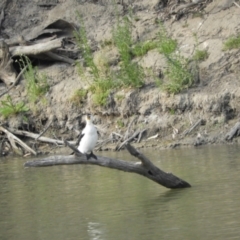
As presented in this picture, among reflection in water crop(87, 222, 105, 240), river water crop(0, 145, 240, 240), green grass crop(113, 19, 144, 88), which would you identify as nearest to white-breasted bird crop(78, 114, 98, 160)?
river water crop(0, 145, 240, 240)

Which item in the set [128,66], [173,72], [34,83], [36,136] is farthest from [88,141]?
[34,83]

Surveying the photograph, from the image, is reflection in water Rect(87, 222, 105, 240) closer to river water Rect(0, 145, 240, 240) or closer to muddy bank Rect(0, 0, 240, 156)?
river water Rect(0, 145, 240, 240)

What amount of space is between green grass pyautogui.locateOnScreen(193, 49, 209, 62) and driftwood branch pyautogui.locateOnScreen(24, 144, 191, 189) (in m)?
8.29

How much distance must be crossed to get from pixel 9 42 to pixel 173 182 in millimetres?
11044

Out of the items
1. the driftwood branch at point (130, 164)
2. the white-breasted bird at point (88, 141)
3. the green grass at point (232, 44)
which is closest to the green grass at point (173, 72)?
the green grass at point (232, 44)

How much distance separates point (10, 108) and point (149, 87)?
3.38 m

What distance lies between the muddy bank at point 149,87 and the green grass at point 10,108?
14 centimetres

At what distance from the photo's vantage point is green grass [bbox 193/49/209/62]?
66.8 feet

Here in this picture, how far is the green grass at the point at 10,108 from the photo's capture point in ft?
68.4

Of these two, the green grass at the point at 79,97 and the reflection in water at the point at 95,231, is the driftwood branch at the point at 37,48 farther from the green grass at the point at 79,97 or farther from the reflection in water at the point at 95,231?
the reflection in water at the point at 95,231

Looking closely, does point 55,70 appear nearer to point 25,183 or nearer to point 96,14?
point 96,14

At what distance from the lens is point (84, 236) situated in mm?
10008

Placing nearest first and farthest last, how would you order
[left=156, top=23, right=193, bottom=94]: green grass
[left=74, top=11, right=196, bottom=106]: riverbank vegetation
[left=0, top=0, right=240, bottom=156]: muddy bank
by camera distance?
[left=0, top=0, right=240, bottom=156]: muddy bank < [left=156, top=23, right=193, bottom=94]: green grass < [left=74, top=11, right=196, bottom=106]: riverbank vegetation

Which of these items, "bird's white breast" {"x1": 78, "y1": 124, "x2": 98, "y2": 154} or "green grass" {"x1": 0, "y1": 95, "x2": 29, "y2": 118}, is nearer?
"bird's white breast" {"x1": 78, "y1": 124, "x2": 98, "y2": 154}
